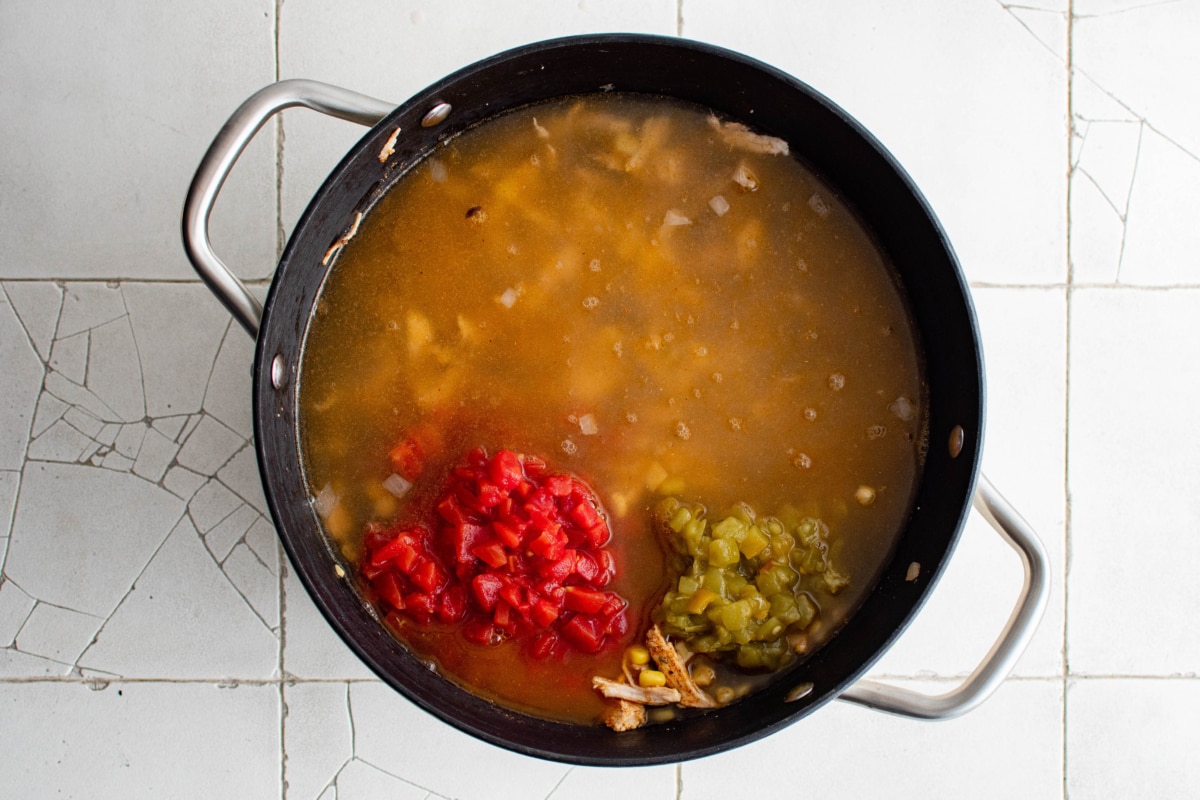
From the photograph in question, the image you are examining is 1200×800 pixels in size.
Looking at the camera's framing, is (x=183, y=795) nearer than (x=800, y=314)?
No

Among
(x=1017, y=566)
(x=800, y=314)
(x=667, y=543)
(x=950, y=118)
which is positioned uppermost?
(x=950, y=118)

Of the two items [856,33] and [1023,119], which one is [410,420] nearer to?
[856,33]

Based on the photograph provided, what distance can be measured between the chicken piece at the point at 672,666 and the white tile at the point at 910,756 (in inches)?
14.8

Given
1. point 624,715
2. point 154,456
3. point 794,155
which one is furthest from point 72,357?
point 794,155

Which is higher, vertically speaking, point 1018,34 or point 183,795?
point 1018,34

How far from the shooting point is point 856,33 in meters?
1.75

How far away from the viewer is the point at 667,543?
1.48 m

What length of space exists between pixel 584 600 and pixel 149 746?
3.01ft

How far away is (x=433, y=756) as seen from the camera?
5.69 feet

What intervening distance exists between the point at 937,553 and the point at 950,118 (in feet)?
2.74

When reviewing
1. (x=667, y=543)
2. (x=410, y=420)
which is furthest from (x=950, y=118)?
(x=410, y=420)

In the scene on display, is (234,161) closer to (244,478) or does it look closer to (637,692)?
(244,478)

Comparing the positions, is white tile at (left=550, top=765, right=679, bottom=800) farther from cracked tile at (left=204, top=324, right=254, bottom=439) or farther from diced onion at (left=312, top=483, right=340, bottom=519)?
cracked tile at (left=204, top=324, right=254, bottom=439)

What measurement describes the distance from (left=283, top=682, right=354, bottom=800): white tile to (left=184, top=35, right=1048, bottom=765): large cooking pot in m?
0.38
